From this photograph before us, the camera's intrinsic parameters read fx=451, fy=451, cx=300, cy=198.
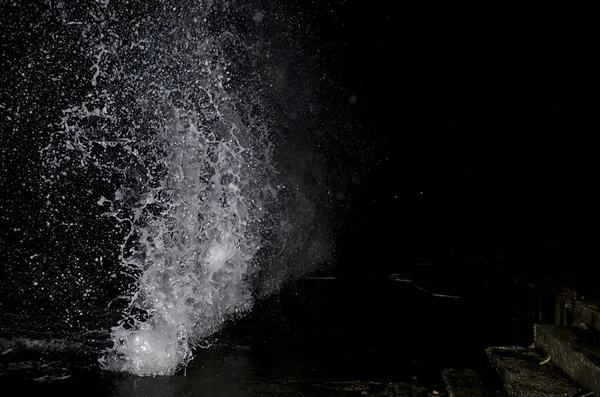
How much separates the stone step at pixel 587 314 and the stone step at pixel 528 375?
68 centimetres

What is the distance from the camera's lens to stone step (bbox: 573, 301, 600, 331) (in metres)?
3.86

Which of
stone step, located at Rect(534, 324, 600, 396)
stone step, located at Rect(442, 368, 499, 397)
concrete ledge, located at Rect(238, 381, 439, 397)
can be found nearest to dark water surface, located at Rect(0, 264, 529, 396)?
concrete ledge, located at Rect(238, 381, 439, 397)

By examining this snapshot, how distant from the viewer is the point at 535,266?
730 cm

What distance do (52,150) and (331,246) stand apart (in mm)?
10962

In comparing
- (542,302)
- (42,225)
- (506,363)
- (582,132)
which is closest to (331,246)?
(582,132)

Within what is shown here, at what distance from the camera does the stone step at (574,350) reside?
2801 millimetres

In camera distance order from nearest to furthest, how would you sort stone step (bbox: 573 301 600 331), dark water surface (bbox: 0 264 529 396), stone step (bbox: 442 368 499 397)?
stone step (bbox: 442 368 499 397)
stone step (bbox: 573 301 600 331)
dark water surface (bbox: 0 264 529 396)

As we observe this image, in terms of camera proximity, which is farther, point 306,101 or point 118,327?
point 306,101

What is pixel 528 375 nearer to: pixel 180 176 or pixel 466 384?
pixel 466 384

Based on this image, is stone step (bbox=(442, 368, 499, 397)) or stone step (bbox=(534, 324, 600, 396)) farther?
stone step (bbox=(442, 368, 499, 397))

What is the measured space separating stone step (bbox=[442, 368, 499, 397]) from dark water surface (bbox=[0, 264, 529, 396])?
301mm

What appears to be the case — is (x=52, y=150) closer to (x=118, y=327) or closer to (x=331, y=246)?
(x=331, y=246)

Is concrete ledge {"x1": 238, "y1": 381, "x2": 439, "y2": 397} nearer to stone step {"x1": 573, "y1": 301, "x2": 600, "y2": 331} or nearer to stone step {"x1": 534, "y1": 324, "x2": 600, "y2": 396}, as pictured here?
stone step {"x1": 534, "y1": 324, "x2": 600, "y2": 396}

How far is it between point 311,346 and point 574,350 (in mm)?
2795
